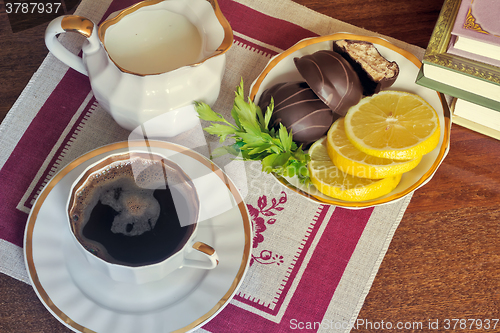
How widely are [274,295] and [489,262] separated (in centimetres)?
41

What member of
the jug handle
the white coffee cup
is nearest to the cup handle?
the white coffee cup

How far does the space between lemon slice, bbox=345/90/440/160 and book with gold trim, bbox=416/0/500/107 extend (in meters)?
0.05

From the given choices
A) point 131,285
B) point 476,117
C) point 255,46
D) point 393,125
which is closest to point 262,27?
point 255,46

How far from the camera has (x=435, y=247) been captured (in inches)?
31.5

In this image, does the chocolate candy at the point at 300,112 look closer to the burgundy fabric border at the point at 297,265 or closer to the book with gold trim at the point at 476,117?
the burgundy fabric border at the point at 297,265

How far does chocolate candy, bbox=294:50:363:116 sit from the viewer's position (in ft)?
2.34

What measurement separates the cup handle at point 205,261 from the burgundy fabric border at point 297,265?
5.5 inches

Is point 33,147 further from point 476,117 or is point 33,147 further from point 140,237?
point 476,117

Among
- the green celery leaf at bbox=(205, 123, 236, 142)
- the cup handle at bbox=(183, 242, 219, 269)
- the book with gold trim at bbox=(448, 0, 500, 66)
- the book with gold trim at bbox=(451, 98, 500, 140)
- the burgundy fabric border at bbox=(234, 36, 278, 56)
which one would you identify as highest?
the book with gold trim at bbox=(448, 0, 500, 66)

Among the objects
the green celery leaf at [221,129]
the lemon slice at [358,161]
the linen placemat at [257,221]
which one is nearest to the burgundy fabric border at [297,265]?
the linen placemat at [257,221]

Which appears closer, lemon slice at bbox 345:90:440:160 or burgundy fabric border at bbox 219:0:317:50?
lemon slice at bbox 345:90:440:160

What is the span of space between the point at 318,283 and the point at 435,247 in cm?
24

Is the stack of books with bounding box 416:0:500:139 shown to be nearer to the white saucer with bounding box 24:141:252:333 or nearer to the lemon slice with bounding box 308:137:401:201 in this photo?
the lemon slice with bounding box 308:137:401:201

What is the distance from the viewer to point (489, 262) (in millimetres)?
792
